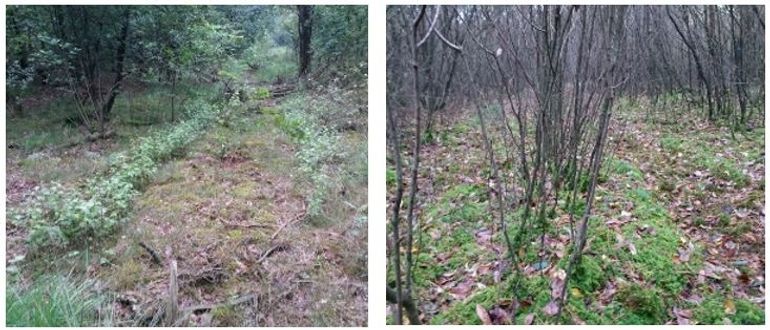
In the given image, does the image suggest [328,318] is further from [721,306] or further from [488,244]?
[721,306]

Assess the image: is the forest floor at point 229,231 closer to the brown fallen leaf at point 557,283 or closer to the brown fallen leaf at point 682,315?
the brown fallen leaf at point 557,283

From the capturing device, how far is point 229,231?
1957 mm

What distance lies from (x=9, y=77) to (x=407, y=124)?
5.16ft

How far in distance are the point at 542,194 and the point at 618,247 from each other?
283 millimetres

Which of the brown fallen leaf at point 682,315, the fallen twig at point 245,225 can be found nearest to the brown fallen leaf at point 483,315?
the brown fallen leaf at point 682,315

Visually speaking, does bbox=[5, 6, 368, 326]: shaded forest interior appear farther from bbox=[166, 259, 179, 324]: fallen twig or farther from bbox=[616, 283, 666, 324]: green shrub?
bbox=[616, 283, 666, 324]: green shrub

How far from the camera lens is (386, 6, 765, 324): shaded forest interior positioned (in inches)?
49.4

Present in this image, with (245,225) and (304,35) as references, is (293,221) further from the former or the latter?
(304,35)

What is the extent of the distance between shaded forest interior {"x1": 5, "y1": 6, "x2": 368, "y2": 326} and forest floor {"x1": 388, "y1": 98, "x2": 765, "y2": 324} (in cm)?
29

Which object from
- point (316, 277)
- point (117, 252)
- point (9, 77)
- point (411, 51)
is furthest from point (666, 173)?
point (9, 77)

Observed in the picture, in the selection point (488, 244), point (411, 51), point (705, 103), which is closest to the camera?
point (411, 51)

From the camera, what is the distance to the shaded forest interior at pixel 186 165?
158 centimetres

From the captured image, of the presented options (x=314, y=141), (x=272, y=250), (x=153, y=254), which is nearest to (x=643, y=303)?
(x=272, y=250)

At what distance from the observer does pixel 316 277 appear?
1725mm
